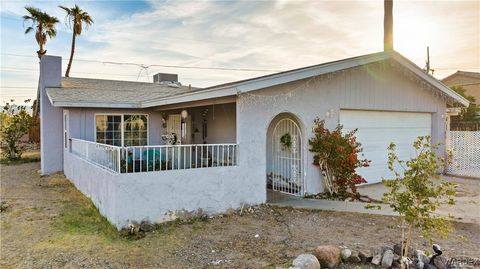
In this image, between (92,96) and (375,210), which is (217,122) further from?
(375,210)

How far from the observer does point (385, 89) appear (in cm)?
1029

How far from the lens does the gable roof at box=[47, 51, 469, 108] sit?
713cm

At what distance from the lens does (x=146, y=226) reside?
6090 millimetres

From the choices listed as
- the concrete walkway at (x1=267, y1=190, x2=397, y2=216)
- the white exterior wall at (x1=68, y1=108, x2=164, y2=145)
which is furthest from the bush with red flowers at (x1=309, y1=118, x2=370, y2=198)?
the white exterior wall at (x1=68, y1=108, x2=164, y2=145)

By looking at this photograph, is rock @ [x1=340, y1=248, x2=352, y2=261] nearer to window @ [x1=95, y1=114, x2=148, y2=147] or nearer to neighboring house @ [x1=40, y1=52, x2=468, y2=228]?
neighboring house @ [x1=40, y1=52, x2=468, y2=228]

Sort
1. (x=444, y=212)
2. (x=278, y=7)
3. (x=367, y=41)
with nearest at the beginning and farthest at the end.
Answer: (x=444, y=212) → (x=278, y=7) → (x=367, y=41)

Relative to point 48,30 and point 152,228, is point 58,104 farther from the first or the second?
point 48,30

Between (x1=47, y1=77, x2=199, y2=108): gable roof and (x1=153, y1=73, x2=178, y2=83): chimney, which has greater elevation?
(x1=153, y1=73, x2=178, y2=83): chimney

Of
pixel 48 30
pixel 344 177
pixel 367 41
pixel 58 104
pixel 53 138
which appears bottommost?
pixel 344 177

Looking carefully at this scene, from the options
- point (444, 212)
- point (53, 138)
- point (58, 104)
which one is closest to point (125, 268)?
point (444, 212)

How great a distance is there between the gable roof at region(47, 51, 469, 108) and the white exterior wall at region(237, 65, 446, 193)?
411mm

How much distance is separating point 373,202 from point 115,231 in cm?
600

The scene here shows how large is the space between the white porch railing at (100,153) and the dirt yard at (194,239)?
3.76ft

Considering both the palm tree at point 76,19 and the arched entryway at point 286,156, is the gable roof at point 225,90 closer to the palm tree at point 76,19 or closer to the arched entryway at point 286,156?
the arched entryway at point 286,156
